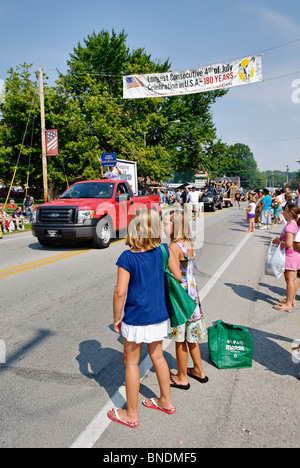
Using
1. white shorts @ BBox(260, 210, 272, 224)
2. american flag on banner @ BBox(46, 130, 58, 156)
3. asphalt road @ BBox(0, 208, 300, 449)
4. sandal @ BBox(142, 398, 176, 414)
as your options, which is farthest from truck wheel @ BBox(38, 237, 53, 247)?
american flag on banner @ BBox(46, 130, 58, 156)

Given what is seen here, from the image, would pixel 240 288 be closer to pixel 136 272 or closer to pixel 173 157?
pixel 136 272

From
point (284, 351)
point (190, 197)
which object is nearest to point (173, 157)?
point (190, 197)

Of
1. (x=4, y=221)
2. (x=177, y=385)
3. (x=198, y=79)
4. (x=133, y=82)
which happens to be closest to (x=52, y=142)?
(x=133, y=82)

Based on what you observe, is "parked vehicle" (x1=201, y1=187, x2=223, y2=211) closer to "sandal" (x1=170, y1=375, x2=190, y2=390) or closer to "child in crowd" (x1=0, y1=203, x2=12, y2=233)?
"child in crowd" (x1=0, y1=203, x2=12, y2=233)

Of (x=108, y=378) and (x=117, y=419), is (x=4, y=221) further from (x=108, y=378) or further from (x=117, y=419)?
(x=117, y=419)

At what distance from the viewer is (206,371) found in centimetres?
335

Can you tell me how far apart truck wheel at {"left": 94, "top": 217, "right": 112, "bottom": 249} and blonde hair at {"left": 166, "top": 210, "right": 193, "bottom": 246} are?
21.3ft

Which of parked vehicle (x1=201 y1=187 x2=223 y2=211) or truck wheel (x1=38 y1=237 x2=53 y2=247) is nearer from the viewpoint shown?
truck wheel (x1=38 y1=237 x2=53 y2=247)

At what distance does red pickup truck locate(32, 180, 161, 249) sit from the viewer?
9016mm

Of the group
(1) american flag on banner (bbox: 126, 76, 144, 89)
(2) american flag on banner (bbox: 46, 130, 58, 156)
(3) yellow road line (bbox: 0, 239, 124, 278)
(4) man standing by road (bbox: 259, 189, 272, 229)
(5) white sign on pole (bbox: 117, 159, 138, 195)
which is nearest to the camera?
(3) yellow road line (bbox: 0, 239, 124, 278)

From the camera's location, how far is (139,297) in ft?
8.03

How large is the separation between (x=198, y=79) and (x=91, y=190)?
32.7 ft

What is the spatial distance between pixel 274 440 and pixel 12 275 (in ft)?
19.3

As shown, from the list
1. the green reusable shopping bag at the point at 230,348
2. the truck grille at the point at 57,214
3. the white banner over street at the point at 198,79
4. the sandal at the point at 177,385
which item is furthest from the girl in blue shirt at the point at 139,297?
the white banner over street at the point at 198,79
